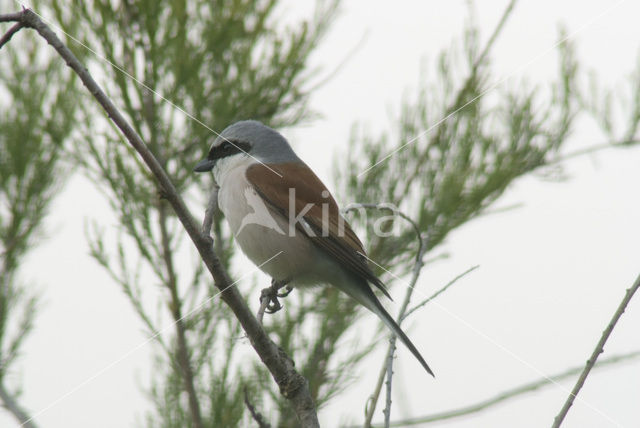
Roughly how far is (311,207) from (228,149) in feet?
1.40

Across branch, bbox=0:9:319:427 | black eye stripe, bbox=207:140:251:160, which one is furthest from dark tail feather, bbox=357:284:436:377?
black eye stripe, bbox=207:140:251:160

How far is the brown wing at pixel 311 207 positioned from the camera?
120 inches

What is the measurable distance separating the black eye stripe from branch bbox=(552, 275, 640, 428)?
6.07 feet

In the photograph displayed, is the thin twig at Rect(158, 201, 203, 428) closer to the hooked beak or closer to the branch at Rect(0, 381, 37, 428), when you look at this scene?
the hooked beak

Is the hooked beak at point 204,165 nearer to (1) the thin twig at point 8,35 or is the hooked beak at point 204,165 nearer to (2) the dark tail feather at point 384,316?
(2) the dark tail feather at point 384,316

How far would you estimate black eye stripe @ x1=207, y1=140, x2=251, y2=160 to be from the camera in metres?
3.18

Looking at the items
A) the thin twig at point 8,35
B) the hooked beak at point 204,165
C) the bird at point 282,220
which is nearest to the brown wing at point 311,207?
the bird at point 282,220

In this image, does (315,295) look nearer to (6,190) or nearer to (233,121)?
(233,121)

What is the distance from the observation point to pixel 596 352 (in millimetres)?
1667

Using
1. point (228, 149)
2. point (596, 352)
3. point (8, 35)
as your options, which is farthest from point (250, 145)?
point (596, 352)

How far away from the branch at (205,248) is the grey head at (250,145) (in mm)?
1220

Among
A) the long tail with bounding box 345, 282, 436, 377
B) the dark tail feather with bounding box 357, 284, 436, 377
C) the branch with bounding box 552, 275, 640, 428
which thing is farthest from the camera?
the long tail with bounding box 345, 282, 436, 377

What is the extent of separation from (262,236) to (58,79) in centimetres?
131

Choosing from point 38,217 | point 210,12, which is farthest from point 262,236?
point 38,217
